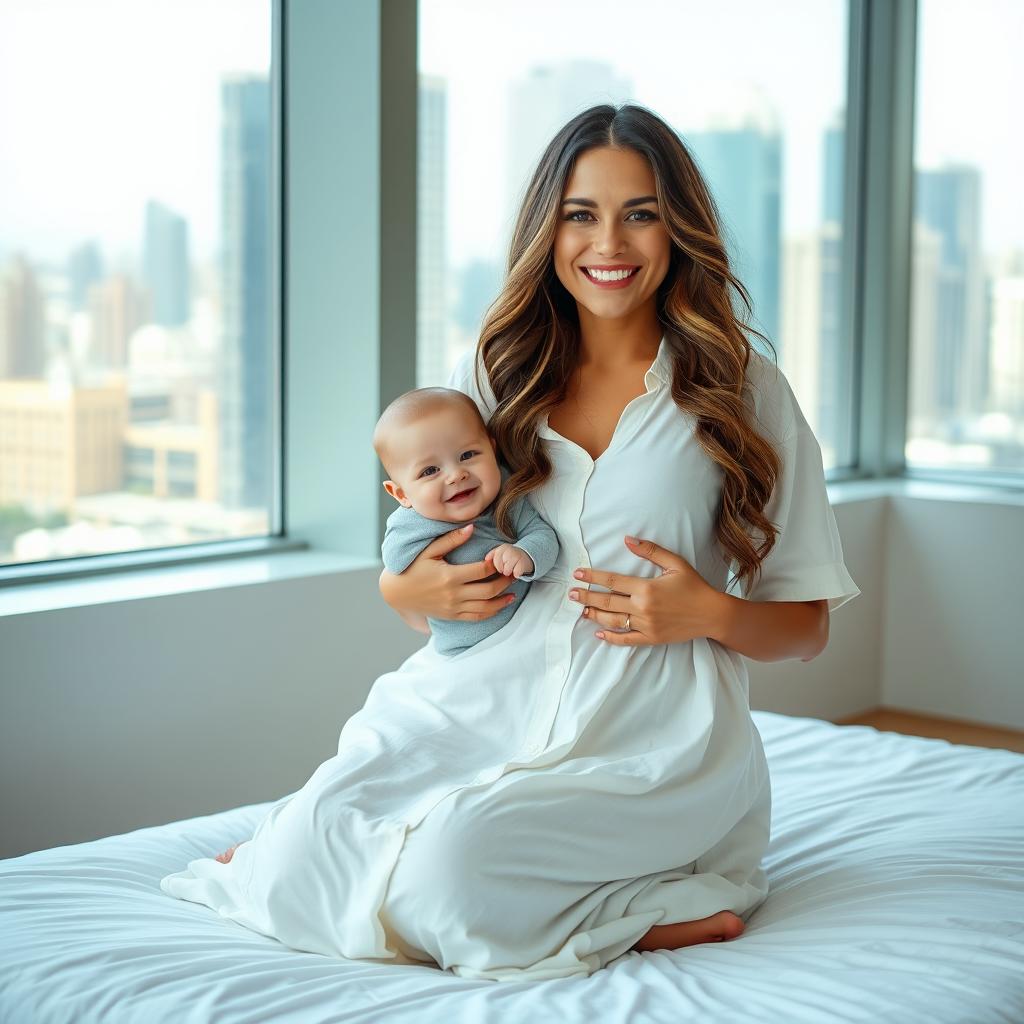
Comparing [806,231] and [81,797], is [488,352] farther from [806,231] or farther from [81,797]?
[806,231]

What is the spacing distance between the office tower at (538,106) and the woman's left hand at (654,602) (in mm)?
→ 2103

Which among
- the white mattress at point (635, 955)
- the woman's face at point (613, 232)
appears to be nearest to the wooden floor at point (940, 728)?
the white mattress at point (635, 955)

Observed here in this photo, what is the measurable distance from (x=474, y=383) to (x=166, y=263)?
1.22m

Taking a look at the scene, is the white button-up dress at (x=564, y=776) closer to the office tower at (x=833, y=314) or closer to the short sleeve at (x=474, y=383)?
the short sleeve at (x=474, y=383)

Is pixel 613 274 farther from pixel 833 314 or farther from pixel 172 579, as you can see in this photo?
pixel 833 314

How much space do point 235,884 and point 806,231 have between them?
12.2 ft

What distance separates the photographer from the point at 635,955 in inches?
73.0

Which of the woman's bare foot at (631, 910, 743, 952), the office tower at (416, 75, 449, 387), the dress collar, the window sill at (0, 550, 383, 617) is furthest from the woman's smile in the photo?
the office tower at (416, 75, 449, 387)

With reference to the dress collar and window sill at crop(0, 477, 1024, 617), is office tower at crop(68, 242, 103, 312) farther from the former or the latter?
the dress collar

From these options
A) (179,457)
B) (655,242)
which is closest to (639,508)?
(655,242)

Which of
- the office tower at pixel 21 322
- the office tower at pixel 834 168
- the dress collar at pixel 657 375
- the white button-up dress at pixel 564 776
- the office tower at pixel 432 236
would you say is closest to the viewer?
the white button-up dress at pixel 564 776

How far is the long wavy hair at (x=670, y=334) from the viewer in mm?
2072

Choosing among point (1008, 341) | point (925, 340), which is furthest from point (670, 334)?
point (925, 340)

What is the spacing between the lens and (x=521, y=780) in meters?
1.83
